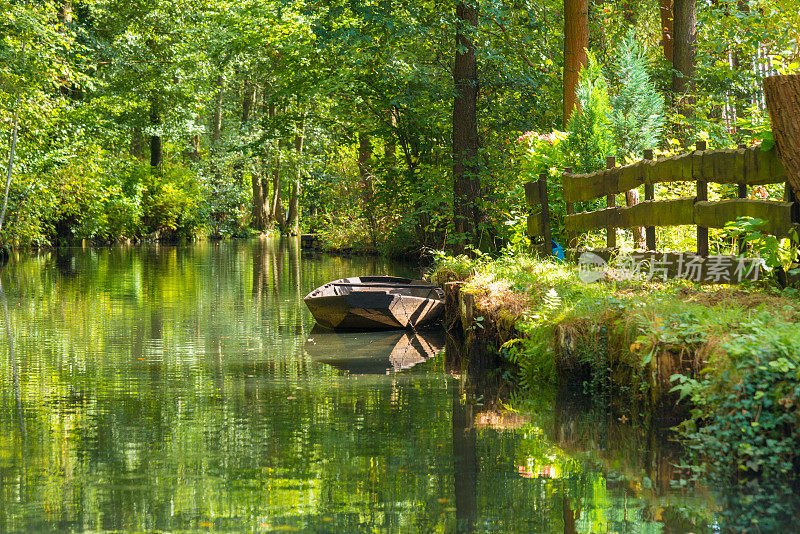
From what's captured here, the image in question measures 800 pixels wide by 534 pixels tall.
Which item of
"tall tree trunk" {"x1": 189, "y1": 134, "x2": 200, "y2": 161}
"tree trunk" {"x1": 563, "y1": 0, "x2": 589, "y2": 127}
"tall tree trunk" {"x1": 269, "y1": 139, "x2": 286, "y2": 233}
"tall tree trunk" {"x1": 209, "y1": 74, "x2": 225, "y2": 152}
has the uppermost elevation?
"tall tree trunk" {"x1": 209, "y1": 74, "x2": 225, "y2": 152}

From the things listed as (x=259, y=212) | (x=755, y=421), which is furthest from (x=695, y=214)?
(x=259, y=212)

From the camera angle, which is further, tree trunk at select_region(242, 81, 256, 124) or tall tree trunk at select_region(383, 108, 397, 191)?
tree trunk at select_region(242, 81, 256, 124)

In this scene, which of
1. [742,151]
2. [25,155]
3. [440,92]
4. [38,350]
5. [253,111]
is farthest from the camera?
[253,111]

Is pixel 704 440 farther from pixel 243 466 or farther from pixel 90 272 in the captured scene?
pixel 90 272

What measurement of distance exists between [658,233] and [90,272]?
15.2m

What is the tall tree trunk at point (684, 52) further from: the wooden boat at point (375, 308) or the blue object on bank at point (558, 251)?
the wooden boat at point (375, 308)

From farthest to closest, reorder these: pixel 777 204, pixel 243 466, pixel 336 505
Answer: pixel 777 204 < pixel 243 466 < pixel 336 505

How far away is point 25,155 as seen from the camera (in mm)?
27812

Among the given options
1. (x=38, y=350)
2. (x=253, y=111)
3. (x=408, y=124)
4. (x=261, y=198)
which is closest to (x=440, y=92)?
(x=408, y=124)

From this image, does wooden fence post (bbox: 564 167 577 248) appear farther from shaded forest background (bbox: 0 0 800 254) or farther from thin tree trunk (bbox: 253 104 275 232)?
thin tree trunk (bbox: 253 104 275 232)

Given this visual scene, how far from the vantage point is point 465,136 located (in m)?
20.5

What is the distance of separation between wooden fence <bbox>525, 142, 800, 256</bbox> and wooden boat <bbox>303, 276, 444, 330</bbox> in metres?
2.12

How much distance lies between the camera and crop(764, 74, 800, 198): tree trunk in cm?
686

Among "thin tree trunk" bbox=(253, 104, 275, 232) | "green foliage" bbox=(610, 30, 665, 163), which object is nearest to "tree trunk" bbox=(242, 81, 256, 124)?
"thin tree trunk" bbox=(253, 104, 275, 232)
